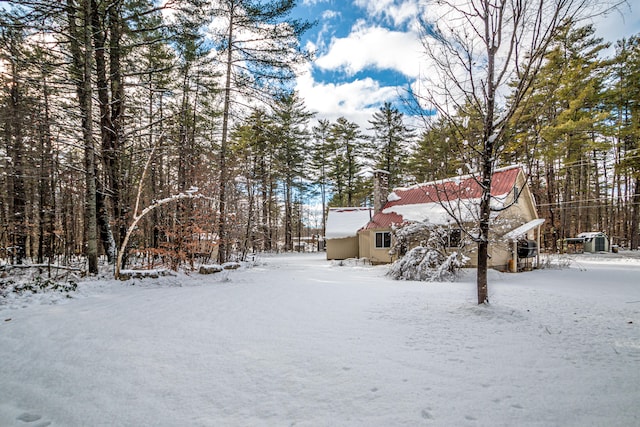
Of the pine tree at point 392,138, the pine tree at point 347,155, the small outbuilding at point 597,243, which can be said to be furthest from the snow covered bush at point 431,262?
the pine tree at point 347,155

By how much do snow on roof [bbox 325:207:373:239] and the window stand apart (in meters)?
2.82

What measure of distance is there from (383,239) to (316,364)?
12.8 metres

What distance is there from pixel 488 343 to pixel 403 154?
25.0m

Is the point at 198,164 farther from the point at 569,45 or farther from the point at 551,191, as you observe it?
the point at 569,45

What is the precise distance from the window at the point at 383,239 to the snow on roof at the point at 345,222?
2822 mm

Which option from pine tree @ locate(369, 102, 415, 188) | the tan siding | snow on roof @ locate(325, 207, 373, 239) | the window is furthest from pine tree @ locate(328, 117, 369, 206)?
the window

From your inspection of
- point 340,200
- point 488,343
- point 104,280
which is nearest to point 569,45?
point 340,200

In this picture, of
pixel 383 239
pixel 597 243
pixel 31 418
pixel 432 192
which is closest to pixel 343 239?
pixel 383 239

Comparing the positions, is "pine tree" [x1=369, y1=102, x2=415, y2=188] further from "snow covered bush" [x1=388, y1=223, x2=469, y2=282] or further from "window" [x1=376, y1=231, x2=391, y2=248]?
"snow covered bush" [x1=388, y1=223, x2=469, y2=282]

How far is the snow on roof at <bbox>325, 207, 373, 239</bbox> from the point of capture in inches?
727

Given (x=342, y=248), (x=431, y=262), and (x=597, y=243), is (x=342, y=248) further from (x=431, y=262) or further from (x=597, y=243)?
(x=597, y=243)

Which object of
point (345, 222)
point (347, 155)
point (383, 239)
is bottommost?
point (383, 239)

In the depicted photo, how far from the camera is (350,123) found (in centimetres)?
2798

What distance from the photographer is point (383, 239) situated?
15.0 m
